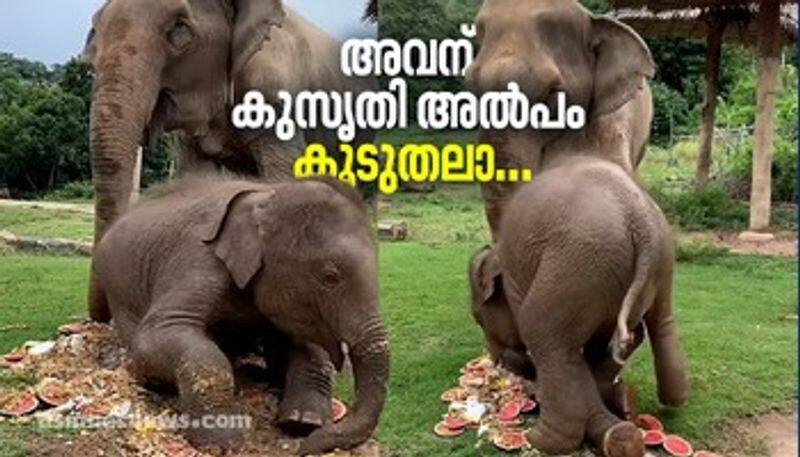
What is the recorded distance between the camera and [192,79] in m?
1.86

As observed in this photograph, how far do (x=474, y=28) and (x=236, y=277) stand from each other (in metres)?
0.65

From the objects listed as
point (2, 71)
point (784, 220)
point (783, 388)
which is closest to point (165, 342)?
point (783, 388)

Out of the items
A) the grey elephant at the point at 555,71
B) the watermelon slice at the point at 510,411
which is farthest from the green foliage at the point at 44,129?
the watermelon slice at the point at 510,411

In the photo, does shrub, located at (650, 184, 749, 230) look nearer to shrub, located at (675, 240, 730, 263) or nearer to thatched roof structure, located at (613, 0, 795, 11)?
shrub, located at (675, 240, 730, 263)

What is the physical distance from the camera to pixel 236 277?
1.50 m

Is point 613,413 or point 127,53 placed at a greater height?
point 127,53

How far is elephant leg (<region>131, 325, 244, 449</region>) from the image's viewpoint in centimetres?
144

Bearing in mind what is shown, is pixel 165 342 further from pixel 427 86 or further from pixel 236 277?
pixel 427 86

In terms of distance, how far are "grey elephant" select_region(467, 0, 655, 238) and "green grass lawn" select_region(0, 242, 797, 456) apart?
414 millimetres

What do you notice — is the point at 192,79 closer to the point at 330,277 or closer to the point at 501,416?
the point at 330,277

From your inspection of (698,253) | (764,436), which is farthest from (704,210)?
(764,436)

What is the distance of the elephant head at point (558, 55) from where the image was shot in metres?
1.76

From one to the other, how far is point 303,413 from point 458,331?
35.9 inches
